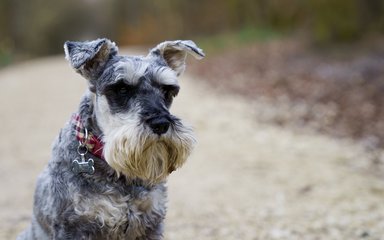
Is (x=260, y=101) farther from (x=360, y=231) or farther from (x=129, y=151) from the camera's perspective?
(x=129, y=151)

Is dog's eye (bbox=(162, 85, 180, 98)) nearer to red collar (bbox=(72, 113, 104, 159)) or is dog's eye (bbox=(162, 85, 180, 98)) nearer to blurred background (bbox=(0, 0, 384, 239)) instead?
red collar (bbox=(72, 113, 104, 159))

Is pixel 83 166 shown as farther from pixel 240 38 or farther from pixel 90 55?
pixel 240 38

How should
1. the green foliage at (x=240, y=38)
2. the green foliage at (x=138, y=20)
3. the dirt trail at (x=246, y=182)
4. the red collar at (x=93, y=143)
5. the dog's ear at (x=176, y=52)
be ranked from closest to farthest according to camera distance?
the red collar at (x=93, y=143)
the dog's ear at (x=176, y=52)
the dirt trail at (x=246, y=182)
the green foliage at (x=240, y=38)
the green foliage at (x=138, y=20)

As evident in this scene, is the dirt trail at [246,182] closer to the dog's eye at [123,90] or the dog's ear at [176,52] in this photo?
the dog's ear at [176,52]

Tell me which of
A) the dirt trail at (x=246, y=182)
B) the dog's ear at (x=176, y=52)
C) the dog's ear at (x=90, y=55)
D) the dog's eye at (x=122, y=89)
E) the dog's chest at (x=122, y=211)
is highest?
the dirt trail at (x=246, y=182)

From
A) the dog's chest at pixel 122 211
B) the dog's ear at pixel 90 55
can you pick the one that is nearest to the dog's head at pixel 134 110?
the dog's ear at pixel 90 55

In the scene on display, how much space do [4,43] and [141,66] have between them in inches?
1098

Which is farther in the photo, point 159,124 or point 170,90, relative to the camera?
point 170,90

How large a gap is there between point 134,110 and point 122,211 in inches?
27.2

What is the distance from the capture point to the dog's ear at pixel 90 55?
403cm

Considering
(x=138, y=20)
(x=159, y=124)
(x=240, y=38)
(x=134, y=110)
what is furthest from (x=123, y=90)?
(x=138, y=20)

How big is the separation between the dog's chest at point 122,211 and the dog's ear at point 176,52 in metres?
1.04

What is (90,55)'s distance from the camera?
4.02 metres

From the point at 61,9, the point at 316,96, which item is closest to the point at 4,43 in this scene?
the point at 61,9
